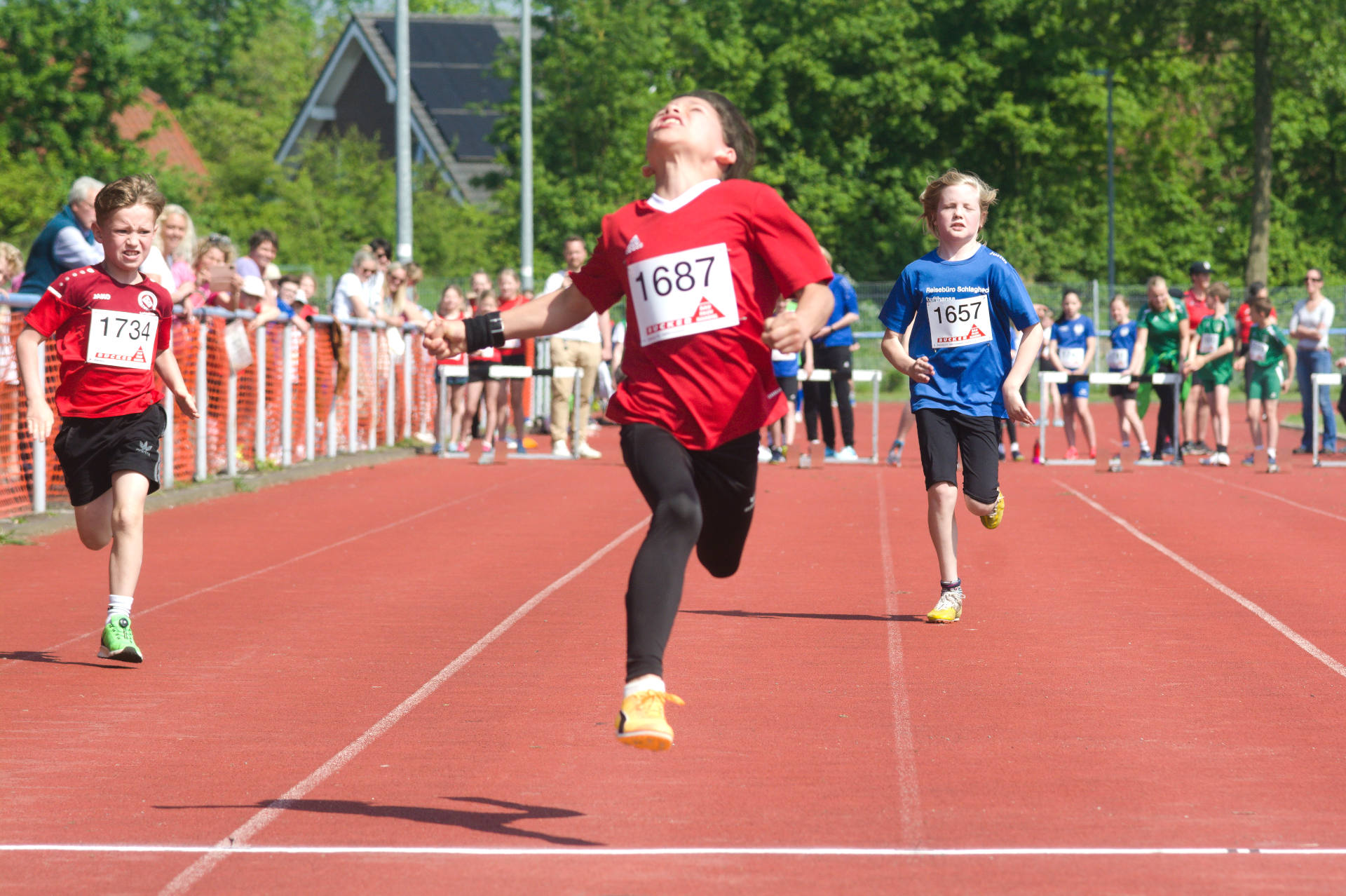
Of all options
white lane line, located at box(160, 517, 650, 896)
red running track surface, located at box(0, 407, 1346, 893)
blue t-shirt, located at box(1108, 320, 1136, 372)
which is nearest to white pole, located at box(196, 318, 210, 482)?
red running track surface, located at box(0, 407, 1346, 893)

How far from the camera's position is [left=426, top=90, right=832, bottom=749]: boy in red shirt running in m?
4.55

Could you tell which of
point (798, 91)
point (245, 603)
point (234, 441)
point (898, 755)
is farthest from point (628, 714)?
point (798, 91)

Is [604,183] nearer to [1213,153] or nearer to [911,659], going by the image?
[1213,153]

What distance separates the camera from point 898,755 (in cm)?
530

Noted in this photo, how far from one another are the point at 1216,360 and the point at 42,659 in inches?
591

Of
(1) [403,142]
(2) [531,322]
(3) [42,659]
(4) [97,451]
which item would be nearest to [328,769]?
(2) [531,322]

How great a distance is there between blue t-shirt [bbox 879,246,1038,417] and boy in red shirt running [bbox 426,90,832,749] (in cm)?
318

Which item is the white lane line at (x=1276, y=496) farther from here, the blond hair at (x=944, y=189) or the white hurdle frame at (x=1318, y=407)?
the blond hair at (x=944, y=189)

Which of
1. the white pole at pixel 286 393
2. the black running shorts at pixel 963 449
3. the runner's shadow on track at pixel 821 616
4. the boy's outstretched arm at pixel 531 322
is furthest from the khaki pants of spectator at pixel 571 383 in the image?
the boy's outstretched arm at pixel 531 322

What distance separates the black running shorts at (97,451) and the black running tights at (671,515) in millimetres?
2833

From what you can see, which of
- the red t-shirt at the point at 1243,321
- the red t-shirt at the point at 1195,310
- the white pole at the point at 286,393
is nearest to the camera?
the white pole at the point at 286,393

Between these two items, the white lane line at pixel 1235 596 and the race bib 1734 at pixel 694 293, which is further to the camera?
the white lane line at pixel 1235 596

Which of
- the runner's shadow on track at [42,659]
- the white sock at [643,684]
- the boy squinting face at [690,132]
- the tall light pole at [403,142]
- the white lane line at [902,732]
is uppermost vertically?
the tall light pole at [403,142]

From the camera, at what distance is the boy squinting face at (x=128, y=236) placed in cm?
676
